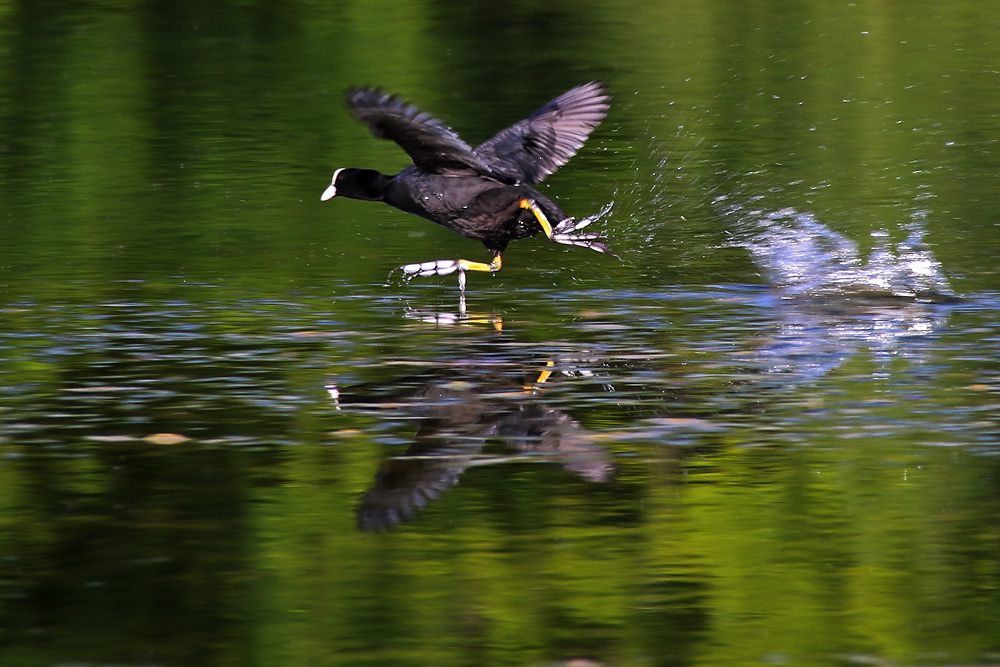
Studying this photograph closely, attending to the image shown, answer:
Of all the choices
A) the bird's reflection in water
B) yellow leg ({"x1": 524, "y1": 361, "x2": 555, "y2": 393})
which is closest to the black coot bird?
the bird's reflection in water

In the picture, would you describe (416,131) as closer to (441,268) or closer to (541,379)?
(441,268)

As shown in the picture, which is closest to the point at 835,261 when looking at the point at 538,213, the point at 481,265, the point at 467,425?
the point at 481,265

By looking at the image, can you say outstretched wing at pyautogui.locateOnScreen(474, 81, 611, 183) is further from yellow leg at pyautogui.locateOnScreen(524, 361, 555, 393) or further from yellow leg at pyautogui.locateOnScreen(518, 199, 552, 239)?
yellow leg at pyautogui.locateOnScreen(524, 361, 555, 393)

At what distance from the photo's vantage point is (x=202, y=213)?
512 inches

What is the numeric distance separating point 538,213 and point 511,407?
2.19 metres

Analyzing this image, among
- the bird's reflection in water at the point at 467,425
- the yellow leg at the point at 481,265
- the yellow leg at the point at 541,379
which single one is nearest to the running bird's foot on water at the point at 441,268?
the yellow leg at the point at 481,265

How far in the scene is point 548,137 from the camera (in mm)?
10164

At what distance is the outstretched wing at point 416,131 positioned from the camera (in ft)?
26.3

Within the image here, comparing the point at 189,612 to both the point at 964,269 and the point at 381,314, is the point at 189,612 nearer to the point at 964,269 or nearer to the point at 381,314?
the point at 381,314

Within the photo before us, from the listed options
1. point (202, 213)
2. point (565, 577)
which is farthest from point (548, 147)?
point (565, 577)

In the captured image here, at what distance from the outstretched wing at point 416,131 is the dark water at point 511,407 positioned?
31.8 inches

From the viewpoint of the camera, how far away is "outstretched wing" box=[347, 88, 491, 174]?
8023 millimetres

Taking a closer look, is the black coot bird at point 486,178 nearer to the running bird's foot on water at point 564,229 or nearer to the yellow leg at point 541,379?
the running bird's foot on water at point 564,229

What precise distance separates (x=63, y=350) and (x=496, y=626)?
13.6ft
